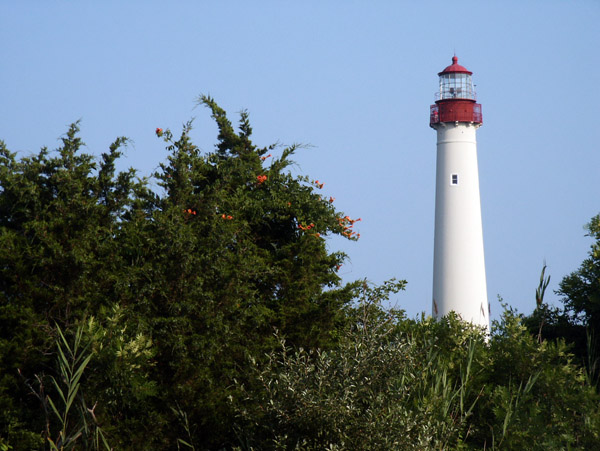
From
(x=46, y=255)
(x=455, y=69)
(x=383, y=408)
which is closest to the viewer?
(x=383, y=408)

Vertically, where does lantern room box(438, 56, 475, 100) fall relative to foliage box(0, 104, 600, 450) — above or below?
above

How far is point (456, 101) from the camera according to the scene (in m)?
35.4

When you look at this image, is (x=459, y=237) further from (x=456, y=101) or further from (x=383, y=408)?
(x=383, y=408)

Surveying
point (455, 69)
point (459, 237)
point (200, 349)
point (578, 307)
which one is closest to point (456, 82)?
point (455, 69)

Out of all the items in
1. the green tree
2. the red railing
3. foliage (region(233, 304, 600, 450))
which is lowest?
foliage (region(233, 304, 600, 450))

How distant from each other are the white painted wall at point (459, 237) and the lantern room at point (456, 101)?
108 cm

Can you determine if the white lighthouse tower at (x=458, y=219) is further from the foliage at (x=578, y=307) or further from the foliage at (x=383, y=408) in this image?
the foliage at (x=383, y=408)

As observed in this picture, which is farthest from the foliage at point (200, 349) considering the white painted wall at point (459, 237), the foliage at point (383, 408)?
the white painted wall at point (459, 237)

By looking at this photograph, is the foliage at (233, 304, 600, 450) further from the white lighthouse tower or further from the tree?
the white lighthouse tower

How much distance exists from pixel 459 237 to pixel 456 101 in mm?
6338

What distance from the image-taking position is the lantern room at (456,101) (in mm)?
34969

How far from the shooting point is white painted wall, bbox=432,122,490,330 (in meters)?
33.2

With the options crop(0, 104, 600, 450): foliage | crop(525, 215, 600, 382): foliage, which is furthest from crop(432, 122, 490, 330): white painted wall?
crop(0, 104, 600, 450): foliage

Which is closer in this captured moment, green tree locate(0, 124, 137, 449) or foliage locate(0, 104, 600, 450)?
foliage locate(0, 104, 600, 450)
